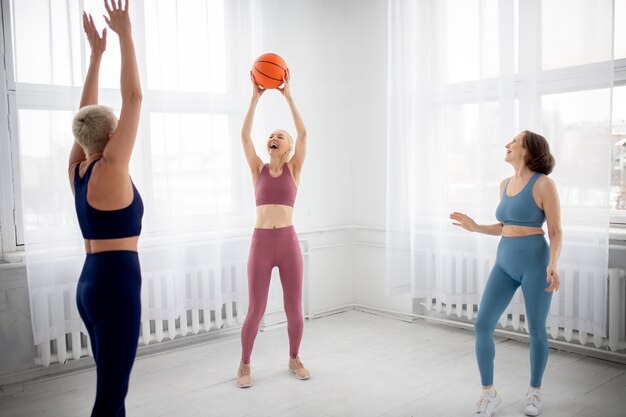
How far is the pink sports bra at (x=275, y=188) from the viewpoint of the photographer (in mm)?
3096

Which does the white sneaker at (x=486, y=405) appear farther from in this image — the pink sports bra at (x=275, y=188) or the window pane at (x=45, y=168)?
the window pane at (x=45, y=168)

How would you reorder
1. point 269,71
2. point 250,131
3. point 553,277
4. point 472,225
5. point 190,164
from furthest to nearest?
point 190,164 < point 250,131 < point 269,71 < point 472,225 < point 553,277

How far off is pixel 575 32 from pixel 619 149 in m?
0.76

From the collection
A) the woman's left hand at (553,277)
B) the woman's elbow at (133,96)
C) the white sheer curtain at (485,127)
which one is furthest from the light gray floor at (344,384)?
the woman's elbow at (133,96)

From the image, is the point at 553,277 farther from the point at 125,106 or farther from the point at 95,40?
the point at 95,40

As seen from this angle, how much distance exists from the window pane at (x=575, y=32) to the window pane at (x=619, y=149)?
0.33 metres

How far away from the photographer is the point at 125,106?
182cm

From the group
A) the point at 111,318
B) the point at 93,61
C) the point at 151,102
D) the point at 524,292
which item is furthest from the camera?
the point at 151,102

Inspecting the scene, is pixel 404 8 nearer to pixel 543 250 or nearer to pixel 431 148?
pixel 431 148

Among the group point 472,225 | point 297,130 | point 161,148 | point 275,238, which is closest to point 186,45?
point 161,148

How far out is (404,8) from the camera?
12.9ft

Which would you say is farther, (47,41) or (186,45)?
(186,45)

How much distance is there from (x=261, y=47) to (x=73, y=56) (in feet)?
4.22

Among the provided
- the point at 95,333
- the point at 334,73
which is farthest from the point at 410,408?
the point at 334,73
